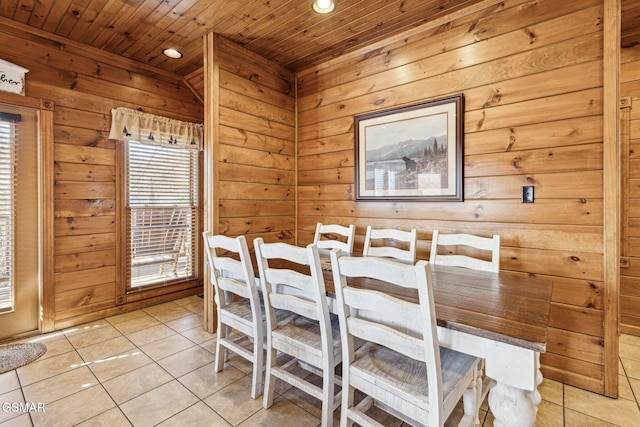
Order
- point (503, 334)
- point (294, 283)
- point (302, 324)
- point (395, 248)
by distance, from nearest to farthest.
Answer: point (503, 334), point (294, 283), point (302, 324), point (395, 248)

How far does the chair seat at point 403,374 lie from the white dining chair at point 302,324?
0.63 ft

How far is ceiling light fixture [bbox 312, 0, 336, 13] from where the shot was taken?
221 cm

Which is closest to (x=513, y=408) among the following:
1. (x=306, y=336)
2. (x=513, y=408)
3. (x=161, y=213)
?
(x=513, y=408)

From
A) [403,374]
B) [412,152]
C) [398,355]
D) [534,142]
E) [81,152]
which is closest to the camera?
[403,374]

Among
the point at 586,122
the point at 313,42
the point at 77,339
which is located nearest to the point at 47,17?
the point at 313,42

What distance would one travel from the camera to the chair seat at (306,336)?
1553 mm

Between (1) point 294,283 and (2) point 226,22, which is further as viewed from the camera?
(2) point 226,22

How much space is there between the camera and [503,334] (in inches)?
41.4

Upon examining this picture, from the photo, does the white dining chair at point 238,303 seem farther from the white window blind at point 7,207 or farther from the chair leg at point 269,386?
the white window blind at point 7,207

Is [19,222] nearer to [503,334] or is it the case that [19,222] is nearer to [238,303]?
[238,303]

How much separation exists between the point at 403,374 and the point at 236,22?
9.04 feet

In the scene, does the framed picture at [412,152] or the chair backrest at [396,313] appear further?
the framed picture at [412,152]

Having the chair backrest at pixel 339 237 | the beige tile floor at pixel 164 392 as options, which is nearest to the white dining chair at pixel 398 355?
the beige tile floor at pixel 164 392

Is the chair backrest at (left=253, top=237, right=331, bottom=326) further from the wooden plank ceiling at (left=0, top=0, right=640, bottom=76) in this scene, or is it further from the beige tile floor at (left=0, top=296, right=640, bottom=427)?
the wooden plank ceiling at (left=0, top=0, right=640, bottom=76)
